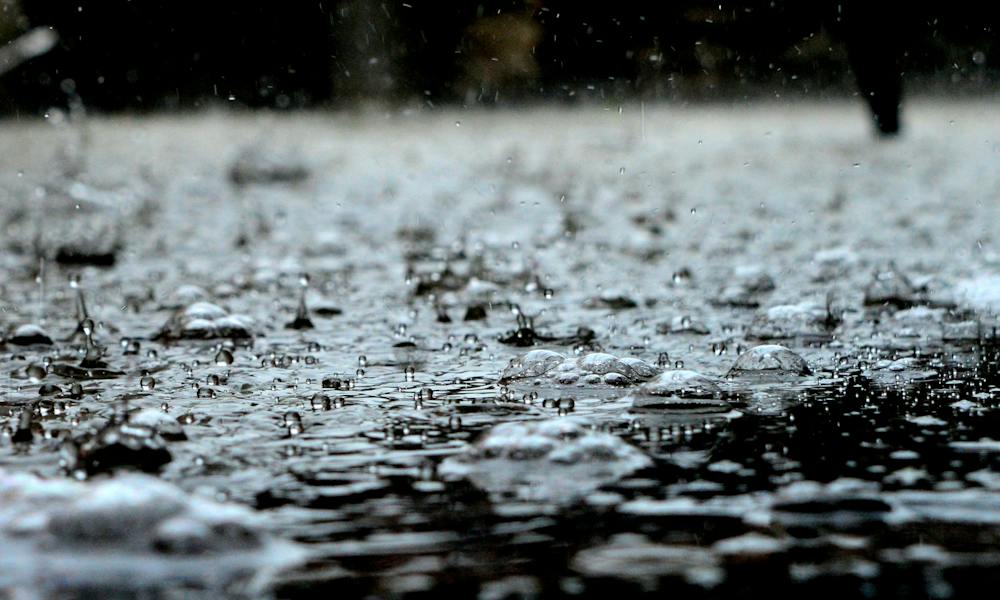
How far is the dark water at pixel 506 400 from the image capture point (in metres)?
1.22

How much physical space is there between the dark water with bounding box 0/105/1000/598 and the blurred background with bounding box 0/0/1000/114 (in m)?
2.67

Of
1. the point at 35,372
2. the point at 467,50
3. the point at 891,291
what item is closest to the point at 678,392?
the point at 35,372

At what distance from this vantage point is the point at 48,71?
12312mm

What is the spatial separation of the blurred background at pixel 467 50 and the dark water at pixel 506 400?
8.75 feet

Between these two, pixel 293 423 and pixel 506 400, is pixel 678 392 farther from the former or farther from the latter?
pixel 293 423

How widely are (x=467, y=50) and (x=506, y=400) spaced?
994 centimetres

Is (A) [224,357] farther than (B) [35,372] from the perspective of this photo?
Yes

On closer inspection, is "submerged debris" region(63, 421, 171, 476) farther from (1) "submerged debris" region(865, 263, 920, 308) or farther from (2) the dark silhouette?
(2) the dark silhouette

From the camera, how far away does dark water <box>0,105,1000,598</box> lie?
1225 mm

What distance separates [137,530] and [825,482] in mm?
731

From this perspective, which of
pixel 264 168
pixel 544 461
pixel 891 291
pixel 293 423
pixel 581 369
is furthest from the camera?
pixel 264 168

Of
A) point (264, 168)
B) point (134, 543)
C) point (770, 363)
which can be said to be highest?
point (264, 168)

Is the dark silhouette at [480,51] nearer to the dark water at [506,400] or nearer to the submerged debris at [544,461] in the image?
the dark water at [506,400]

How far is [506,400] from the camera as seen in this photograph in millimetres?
2047
